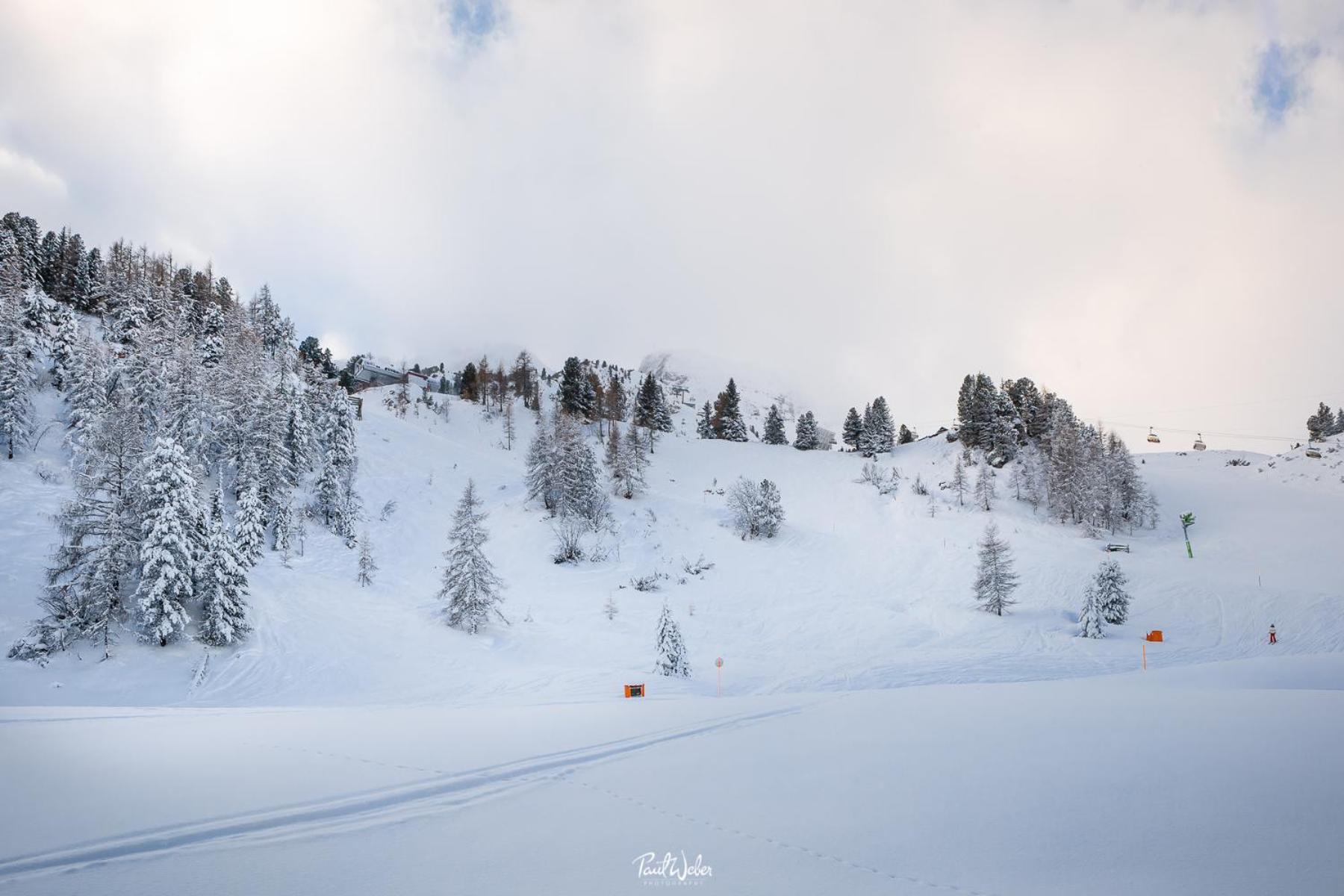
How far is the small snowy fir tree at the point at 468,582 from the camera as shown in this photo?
25016mm

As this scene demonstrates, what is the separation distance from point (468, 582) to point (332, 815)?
21.7 m

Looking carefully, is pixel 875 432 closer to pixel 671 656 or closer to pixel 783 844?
pixel 671 656

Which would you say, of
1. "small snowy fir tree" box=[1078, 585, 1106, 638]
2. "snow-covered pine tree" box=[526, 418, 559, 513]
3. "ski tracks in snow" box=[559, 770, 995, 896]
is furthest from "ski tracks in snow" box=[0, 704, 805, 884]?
"snow-covered pine tree" box=[526, 418, 559, 513]

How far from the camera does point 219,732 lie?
7.87m

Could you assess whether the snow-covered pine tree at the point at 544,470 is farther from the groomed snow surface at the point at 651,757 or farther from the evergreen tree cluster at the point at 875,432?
the evergreen tree cluster at the point at 875,432

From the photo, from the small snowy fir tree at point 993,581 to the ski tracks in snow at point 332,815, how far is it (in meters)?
27.6

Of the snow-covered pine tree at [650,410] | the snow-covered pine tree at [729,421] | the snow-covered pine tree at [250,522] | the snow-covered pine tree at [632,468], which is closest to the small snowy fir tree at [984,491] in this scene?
the snow-covered pine tree at [632,468]

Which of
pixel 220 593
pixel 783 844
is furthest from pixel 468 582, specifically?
pixel 783 844

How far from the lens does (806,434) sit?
8456 centimetres

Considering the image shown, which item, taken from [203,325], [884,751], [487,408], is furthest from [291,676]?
[487,408]

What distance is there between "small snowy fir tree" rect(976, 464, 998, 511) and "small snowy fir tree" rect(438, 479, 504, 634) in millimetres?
43672

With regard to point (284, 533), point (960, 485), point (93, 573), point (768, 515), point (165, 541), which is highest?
point (960, 485)

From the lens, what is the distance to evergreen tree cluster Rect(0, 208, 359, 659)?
1750 centimetres

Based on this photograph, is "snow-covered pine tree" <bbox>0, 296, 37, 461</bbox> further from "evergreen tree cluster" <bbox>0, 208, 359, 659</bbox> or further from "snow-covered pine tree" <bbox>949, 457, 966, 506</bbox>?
"snow-covered pine tree" <bbox>949, 457, 966, 506</bbox>
